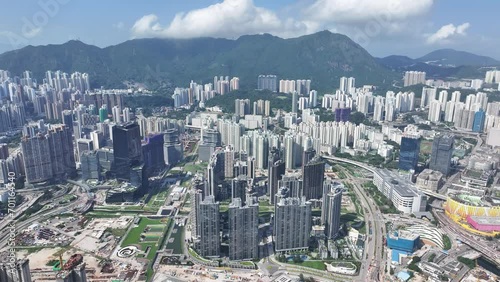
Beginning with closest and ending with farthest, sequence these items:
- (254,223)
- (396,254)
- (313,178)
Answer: (254,223)
(396,254)
(313,178)

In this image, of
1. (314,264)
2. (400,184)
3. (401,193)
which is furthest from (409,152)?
(314,264)

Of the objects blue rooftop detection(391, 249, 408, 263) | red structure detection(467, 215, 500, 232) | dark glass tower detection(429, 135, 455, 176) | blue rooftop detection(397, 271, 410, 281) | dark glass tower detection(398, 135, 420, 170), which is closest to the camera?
blue rooftop detection(397, 271, 410, 281)

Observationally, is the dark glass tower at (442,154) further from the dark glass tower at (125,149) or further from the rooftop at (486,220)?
the dark glass tower at (125,149)

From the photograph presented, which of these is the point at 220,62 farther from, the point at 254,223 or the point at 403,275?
the point at 403,275

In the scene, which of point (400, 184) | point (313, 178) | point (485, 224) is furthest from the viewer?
point (400, 184)

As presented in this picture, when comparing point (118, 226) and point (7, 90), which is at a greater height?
point (7, 90)

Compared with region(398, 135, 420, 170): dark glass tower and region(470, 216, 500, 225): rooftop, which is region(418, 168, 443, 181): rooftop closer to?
region(398, 135, 420, 170): dark glass tower

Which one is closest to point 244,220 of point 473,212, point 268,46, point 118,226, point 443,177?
point 118,226

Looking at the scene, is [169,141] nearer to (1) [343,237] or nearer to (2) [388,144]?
(1) [343,237]

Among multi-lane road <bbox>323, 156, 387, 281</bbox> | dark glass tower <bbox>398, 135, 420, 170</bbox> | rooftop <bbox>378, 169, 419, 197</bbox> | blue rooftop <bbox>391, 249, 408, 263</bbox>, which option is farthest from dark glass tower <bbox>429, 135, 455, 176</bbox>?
blue rooftop <bbox>391, 249, 408, 263</bbox>
